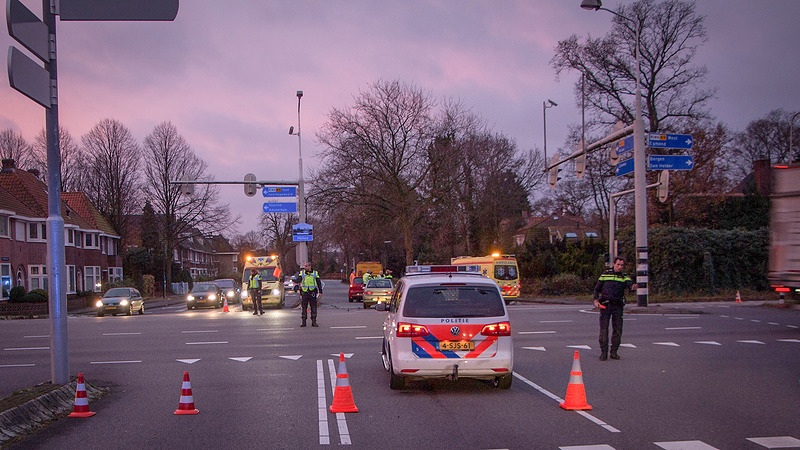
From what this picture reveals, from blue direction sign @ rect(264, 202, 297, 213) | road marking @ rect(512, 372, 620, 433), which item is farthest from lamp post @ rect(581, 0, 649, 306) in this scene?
blue direction sign @ rect(264, 202, 297, 213)

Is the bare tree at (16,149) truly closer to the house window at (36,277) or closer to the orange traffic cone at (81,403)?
the house window at (36,277)

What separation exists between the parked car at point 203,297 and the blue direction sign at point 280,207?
22.8ft

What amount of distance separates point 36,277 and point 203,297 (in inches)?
528

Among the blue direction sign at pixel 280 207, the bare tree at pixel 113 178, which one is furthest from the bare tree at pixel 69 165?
the blue direction sign at pixel 280 207

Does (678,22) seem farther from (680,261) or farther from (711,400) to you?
(711,400)

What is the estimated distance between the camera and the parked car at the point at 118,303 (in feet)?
98.7

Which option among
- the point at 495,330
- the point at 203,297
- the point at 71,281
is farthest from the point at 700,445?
the point at 71,281

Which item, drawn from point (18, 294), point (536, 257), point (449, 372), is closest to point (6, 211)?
point (18, 294)

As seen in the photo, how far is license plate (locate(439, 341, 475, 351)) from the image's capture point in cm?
867

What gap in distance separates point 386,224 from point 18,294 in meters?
20.7

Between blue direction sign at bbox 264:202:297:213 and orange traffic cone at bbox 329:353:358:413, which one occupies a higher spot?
blue direction sign at bbox 264:202:297:213

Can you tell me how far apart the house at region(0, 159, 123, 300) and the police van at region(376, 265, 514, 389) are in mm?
32529

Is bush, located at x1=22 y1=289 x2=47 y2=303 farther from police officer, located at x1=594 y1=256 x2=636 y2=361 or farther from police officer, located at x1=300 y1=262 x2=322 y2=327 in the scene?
police officer, located at x1=594 y1=256 x2=636 y2=361

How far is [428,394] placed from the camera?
902 cm
